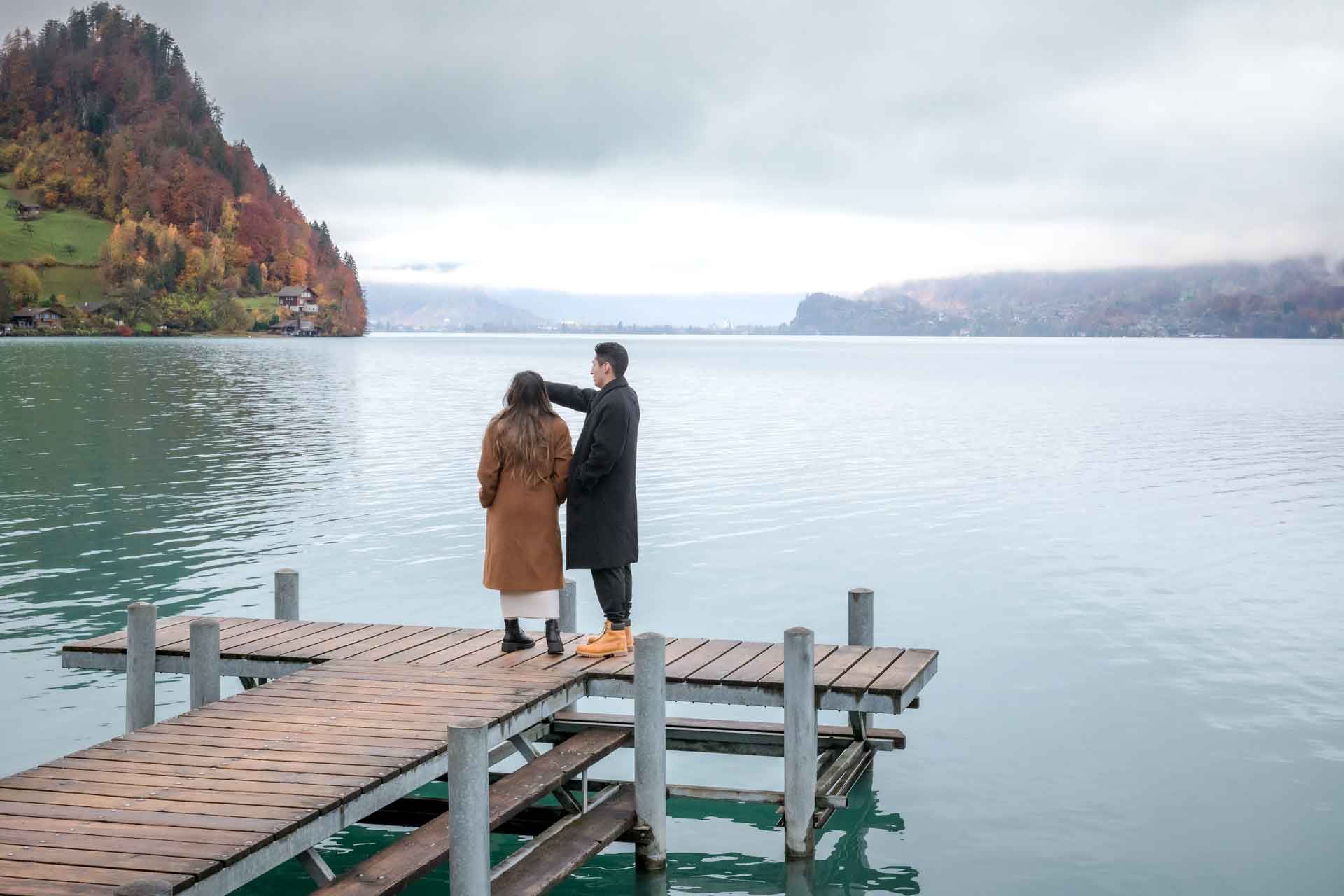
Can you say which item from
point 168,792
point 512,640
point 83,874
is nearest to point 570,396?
point 512,640

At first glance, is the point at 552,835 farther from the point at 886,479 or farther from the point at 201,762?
the point at 886,479

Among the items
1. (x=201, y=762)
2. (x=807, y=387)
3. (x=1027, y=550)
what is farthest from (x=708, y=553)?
(x=807, y=387)

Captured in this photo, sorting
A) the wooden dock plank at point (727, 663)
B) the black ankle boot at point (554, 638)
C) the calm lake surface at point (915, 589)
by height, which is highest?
the black ankle boot at point (554, 638)

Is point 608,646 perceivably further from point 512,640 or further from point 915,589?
point 915,589

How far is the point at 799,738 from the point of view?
9625mm

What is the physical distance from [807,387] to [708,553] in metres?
73.4

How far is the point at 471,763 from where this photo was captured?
7.14 m

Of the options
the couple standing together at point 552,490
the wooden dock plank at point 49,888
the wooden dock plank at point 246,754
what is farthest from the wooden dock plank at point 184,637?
the wooden dock plank at point 49,888

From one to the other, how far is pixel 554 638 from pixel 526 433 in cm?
185

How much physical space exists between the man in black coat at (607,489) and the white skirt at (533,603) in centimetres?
37

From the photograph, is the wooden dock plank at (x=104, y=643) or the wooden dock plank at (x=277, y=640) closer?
the wooden dock plank at (x=277, y=640)

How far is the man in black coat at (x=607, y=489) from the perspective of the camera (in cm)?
1013

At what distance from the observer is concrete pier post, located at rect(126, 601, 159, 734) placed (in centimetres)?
1050

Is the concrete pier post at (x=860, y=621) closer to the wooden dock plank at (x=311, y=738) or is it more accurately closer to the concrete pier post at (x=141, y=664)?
the wooden dock plank at (x=311, y=738)
